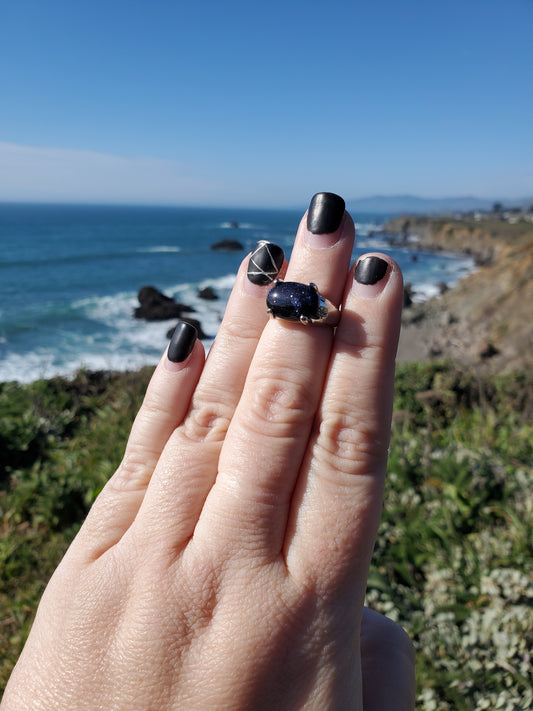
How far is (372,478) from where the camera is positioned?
143 cm

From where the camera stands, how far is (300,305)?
1382 millimetres

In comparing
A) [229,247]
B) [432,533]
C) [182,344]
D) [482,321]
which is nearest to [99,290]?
[482,321]

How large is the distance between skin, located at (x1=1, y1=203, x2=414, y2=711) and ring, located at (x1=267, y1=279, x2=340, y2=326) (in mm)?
50

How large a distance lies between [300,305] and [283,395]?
298 millimetres

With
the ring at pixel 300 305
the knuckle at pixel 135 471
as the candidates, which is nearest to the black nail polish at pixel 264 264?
the ring at pixel 300 305

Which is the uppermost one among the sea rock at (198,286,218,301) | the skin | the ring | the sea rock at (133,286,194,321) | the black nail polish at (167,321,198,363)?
the ring

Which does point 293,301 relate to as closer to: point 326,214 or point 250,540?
point 326,214

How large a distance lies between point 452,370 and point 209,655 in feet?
24.4

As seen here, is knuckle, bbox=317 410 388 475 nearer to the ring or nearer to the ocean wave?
the ring

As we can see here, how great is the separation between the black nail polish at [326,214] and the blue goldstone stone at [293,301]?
198mm

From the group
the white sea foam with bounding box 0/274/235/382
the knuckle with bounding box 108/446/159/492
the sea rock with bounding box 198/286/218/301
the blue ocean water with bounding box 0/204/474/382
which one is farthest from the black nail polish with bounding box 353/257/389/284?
the sea rock with bounding box 198/286/218/301

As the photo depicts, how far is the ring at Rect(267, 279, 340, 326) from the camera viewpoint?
54.4 inches

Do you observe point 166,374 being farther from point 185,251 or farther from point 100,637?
point 185,251

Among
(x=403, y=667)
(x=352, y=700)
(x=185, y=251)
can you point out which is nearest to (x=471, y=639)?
(x=403, y=667)
